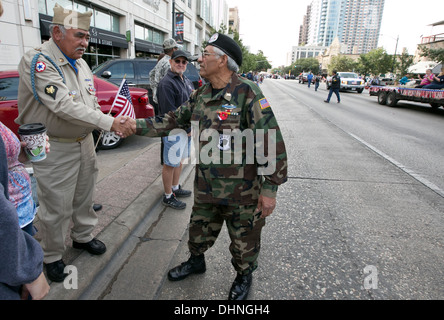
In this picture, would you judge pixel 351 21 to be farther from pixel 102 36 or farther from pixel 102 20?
pixel 102 36

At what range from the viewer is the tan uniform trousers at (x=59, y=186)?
7.31ft

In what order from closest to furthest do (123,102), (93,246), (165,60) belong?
1. (93,246)
2. (123,102)
3. (165,60)

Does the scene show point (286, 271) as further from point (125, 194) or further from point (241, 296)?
point (125, 194)

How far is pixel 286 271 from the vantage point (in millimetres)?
2576

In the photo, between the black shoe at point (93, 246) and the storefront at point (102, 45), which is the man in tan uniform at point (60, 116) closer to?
Result: the black shoe at point (93, 246)

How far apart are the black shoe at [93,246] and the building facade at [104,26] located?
874cm

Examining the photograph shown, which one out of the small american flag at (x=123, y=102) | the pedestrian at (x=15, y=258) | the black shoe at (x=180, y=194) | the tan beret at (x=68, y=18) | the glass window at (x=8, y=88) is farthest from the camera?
the glass window at (x=8, y=88)

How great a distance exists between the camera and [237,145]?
6.78 ft

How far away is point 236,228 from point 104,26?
60.3 feet

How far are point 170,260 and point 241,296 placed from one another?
32.0 inches

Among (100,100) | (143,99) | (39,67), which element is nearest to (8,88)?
(100,100)

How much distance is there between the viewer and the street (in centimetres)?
237

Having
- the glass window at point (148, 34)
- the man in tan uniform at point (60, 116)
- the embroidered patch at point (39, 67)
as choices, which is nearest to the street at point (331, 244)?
the man in tan uniform at point (60, 116)
